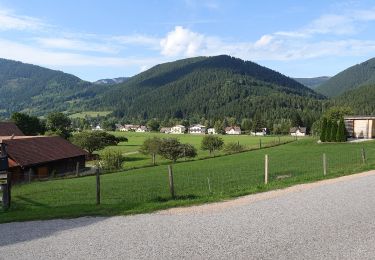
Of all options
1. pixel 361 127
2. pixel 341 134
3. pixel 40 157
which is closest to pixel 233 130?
pixel 361 127

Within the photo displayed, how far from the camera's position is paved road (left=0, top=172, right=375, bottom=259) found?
28.9 ft

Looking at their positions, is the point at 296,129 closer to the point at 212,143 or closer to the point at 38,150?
the point at 212,143

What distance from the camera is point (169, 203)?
14609 millimetres

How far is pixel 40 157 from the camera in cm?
4741

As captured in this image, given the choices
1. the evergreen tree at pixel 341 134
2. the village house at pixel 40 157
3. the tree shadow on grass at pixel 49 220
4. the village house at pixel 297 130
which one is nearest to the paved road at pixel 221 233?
the tree shadow on grass at pixel 49 220

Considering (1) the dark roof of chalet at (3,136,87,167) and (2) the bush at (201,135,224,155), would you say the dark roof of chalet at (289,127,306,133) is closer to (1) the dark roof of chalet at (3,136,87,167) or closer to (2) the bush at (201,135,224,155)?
(2) the bush at (201,135,224,155)

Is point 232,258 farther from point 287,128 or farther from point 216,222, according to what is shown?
point 287,128

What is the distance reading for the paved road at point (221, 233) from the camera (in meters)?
8.81

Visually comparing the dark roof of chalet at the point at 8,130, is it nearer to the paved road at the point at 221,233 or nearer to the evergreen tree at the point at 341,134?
the evergreen tree at the point at 341,134

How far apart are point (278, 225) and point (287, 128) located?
157842mm

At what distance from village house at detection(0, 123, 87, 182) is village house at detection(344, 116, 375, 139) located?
40352 mm

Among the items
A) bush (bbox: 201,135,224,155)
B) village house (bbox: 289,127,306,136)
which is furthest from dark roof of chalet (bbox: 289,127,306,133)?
bush (bbox: 201,135,224,155)

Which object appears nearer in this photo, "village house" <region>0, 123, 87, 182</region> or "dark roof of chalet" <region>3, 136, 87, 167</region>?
"village house" <region>0, 123, 87, 182</region>

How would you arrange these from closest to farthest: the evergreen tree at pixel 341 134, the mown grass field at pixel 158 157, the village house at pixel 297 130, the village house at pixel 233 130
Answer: the evergreen tree at pixel 341 134, the mown grass field at pixel 158 157, the village house at pixel 297 130, the village house at pixel 233 130
